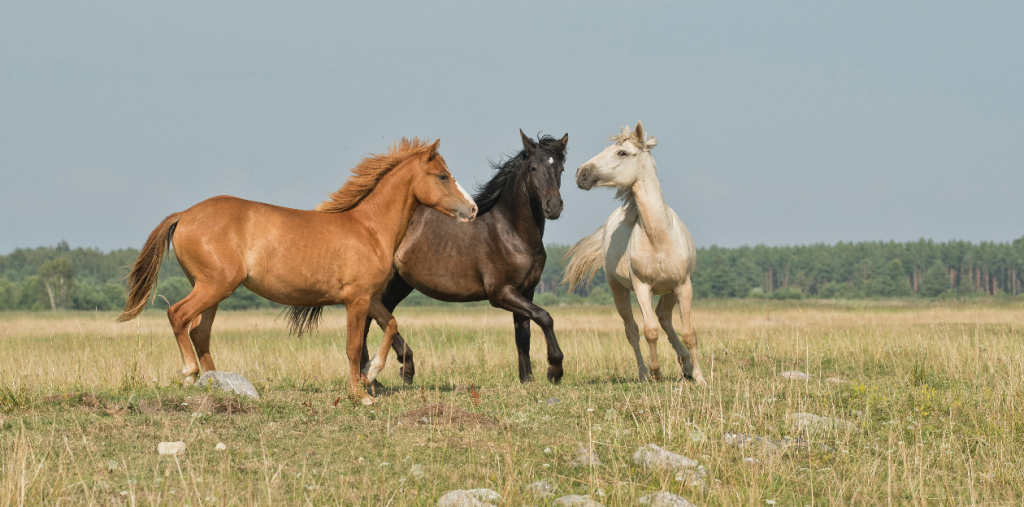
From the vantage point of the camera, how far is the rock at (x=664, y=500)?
458cm

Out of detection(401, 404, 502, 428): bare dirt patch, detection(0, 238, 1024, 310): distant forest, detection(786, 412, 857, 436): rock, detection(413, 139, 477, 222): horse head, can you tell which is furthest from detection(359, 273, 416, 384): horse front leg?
detection(0, 238, 1024, 310): distant forest

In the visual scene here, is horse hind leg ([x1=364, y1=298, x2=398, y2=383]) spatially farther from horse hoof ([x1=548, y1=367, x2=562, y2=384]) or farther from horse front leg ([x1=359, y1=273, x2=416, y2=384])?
horse hoof ([x1=548, y1=367, x2=562, y2=384])

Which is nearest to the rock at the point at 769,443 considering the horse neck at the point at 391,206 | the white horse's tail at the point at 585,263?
the horse neck at the point at 391,206

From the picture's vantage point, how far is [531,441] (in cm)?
611

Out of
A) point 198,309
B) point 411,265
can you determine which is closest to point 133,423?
point 198,309

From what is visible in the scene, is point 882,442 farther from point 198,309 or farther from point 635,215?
point 198,309

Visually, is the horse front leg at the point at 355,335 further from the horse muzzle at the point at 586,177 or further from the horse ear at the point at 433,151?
the horse muzzle at the point at 586,177

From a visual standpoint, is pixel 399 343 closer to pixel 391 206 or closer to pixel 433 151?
pixel 391 206

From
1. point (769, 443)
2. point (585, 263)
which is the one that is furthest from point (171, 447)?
point (585, 263)

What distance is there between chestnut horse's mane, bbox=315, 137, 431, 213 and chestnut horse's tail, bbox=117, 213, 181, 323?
5.18 feet

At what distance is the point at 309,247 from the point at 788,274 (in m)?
159

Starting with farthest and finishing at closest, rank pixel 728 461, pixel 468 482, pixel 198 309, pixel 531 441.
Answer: pixel 198 309, pixel 531 441, pixel 728 461, pixel 468 482

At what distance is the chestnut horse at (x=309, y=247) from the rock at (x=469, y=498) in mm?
3166

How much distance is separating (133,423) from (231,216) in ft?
6.84
